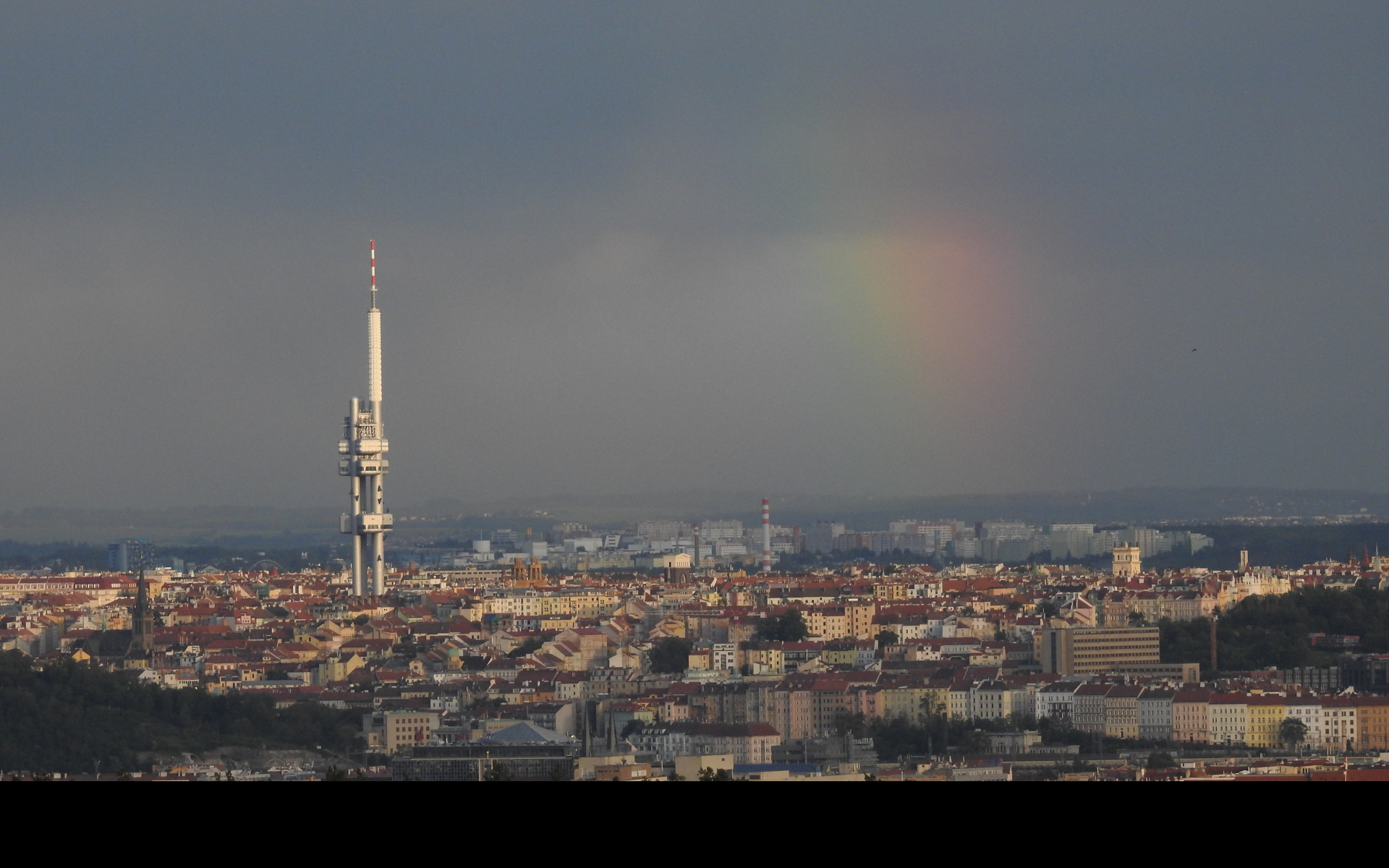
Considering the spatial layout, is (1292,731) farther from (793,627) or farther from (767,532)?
(767,532)

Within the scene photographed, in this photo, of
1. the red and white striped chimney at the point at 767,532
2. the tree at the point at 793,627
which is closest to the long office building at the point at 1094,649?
the tree at the point at 793,627

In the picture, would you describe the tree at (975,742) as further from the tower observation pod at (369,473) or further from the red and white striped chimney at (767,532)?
the red and white striped chimney at (767,532)

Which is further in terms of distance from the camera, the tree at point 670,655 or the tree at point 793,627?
the tree at point 793,627

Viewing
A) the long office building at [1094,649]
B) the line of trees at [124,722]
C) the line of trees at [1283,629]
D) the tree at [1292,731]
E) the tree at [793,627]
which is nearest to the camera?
the tree at [1292,731]

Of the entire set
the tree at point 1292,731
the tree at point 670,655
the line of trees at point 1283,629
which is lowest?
the tree at point 670,655

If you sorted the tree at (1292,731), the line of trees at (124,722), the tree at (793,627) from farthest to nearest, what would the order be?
the tree at (793,627)
the line of trees at (124,722)
the tree at (1292,731)

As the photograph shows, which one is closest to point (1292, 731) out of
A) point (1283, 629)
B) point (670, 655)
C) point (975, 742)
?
point (975, 742)
